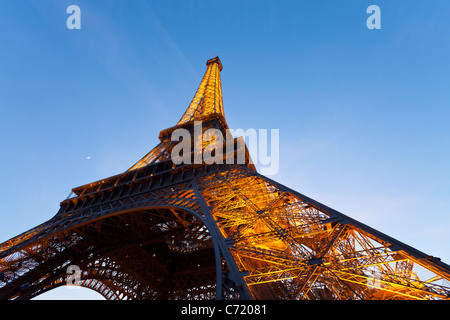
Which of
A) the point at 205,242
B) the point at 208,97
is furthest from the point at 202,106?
the point at 205,242

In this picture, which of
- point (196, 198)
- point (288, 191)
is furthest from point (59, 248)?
point (288, 191)

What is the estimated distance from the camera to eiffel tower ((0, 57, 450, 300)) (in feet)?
26.4

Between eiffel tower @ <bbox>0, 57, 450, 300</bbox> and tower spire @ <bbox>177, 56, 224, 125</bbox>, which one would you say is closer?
eiffel tower @ <bbox>0, 57, 450, 300</bbox>

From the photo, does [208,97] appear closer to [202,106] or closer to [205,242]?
[202,106]

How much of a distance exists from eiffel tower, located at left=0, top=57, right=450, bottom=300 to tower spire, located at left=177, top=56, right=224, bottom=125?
25 cm

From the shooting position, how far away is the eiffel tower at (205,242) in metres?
8.05

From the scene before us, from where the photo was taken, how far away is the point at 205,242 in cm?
1673

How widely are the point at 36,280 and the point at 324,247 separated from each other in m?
18.7

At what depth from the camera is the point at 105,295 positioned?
1006 inches

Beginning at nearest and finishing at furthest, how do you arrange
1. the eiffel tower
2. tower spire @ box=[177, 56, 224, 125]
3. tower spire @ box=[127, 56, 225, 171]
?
the eiffel tower < tower spire @ box=[127, 56, 225, 171] < tower spire @ box=[177, 56, 224, 125]

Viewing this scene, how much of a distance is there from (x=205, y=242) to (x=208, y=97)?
22.1 metres

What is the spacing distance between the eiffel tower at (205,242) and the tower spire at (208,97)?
252 mm

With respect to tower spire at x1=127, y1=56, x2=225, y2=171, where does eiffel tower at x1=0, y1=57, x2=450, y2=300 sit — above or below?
below
